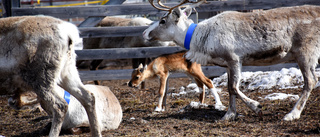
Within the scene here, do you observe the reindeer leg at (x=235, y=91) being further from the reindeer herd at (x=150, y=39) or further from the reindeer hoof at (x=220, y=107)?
the reindeer hoof at (x=220, y=107)

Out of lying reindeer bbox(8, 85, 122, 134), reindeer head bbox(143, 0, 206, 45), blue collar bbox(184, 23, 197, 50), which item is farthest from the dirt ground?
reindeer head bbox(143, 0, 206, 45)

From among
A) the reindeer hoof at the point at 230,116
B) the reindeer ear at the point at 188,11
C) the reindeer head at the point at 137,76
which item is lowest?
the reindeer head at the point at 137,76

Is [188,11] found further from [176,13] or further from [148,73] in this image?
[148,73]

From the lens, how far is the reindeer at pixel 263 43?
5.11 m

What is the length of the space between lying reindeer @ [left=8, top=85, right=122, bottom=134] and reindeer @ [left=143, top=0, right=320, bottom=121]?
59.0 inches

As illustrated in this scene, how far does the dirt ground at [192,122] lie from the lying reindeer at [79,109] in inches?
5.1

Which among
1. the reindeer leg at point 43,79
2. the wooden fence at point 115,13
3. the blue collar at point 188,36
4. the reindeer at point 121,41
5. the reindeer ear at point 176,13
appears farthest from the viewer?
the reindeer at point 121,41

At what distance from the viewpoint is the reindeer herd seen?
402 cm

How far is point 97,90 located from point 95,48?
13.1 feet

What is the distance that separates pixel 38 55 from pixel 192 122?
7.63 feet

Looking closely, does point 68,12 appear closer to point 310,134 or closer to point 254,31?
point 254,31

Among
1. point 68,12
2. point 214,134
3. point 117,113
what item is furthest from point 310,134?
point 68,12

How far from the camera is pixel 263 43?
16.9 feet

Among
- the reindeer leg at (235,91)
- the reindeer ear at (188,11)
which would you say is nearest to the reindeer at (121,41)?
the reindeer ear at (188,11)
